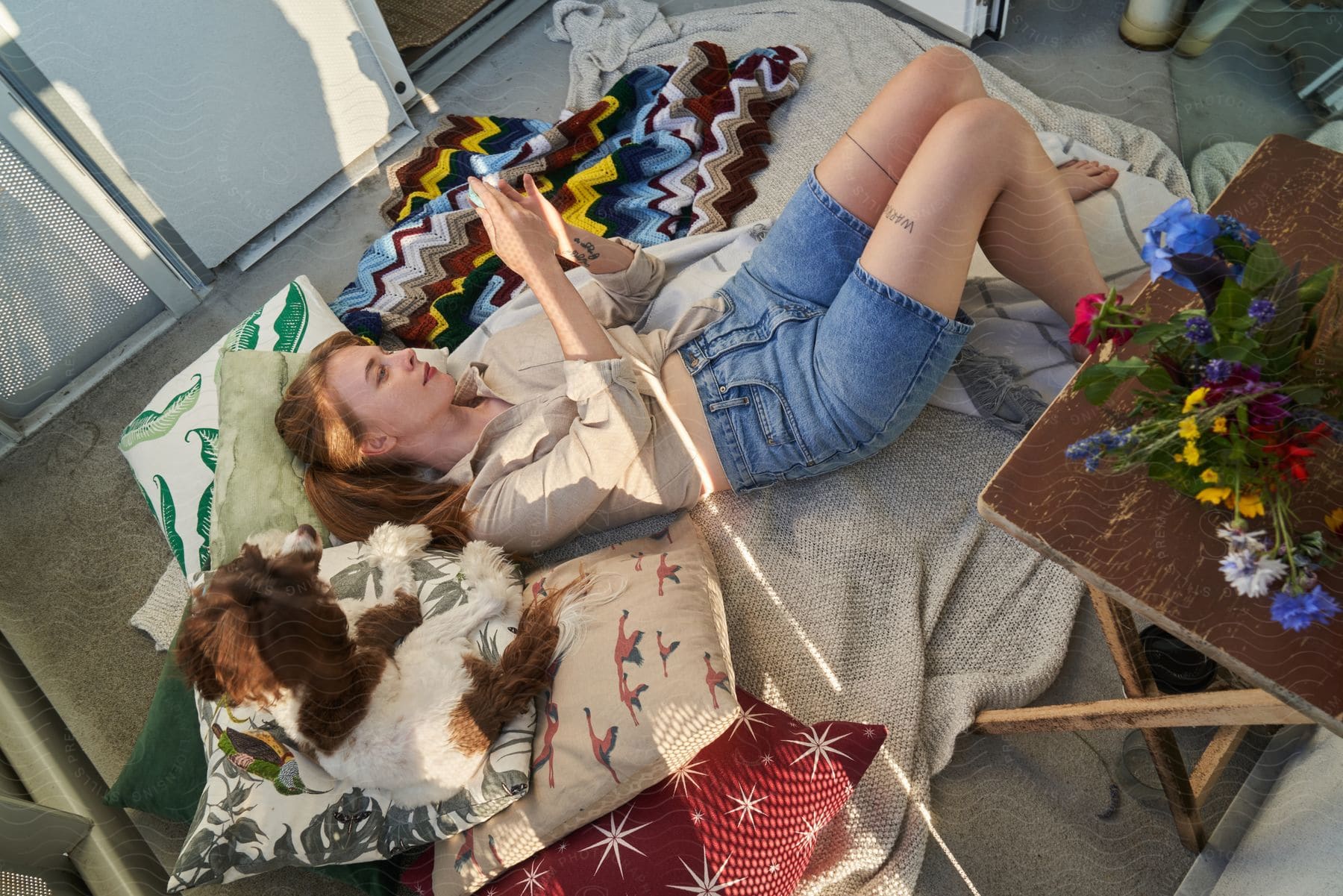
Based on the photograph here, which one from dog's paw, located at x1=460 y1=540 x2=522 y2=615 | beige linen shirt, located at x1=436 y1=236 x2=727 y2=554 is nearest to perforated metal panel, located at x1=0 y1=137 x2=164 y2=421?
beige linen shirt, located at x1=436 y1=236 x2=727 y2=554

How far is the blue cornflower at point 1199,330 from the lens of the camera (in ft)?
2.22

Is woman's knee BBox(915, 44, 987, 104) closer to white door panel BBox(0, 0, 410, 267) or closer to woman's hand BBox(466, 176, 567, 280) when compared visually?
woman's hand BBox(466, 176, 567, 280)

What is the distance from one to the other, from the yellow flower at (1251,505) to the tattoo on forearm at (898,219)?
1.73ft

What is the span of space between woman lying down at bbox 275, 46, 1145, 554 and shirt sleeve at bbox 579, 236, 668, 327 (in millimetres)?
61

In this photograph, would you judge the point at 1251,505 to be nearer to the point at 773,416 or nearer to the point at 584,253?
the point at 773,416

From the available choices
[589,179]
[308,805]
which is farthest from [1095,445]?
[589,179]

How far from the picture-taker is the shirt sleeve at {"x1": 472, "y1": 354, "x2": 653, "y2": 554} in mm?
1159

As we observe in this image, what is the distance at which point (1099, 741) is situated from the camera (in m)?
1.17

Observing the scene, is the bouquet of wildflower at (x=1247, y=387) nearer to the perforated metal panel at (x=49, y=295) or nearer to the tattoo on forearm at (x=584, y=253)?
the tattoo on forearm at (x=584, y=253)

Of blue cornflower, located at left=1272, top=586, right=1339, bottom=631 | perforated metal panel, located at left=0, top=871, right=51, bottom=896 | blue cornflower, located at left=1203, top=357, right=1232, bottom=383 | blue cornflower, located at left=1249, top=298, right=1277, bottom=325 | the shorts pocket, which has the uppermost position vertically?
blue cornflower, located at left=1249, top=298, right=1277, bottom=325

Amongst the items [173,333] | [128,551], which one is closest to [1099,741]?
[128,551]

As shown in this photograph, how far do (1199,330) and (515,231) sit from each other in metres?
0.85

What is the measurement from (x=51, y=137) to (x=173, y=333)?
0.42m

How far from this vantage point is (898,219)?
3.62 ft
